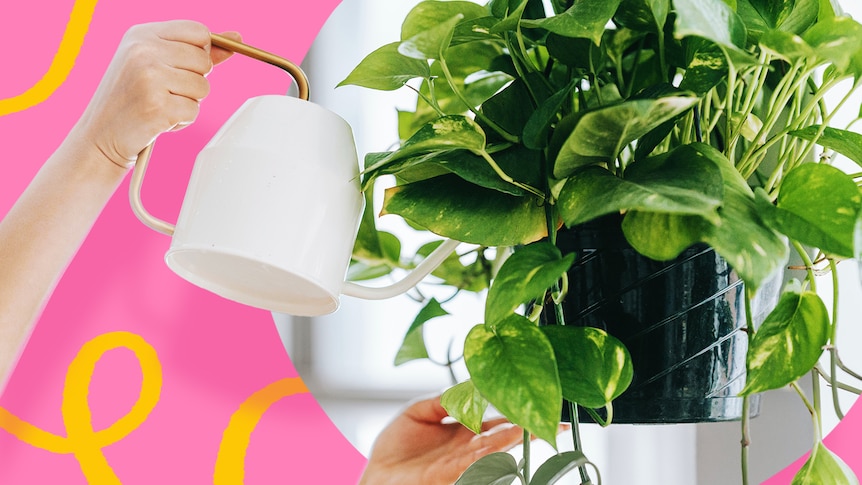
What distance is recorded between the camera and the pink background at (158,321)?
0.88 m

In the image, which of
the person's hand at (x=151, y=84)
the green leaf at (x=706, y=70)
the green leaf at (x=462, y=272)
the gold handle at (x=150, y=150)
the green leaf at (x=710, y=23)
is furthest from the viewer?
the green leaf at (x=462, y=272)

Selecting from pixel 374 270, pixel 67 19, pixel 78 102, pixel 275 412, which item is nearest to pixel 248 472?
pixel 275 412

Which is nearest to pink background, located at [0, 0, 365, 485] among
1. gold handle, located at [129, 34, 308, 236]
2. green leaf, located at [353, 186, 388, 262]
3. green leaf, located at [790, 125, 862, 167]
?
green leaf, located at [353, 186, 388, 262]

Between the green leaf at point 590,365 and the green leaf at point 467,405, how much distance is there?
13cm

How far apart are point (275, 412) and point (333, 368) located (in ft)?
0.32

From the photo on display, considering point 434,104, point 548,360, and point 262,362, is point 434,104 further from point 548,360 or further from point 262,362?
point 262,362

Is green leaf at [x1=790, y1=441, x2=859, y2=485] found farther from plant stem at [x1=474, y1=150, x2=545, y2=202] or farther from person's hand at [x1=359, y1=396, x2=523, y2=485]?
person's hand at [x1=359, y1=396, x2=523, y2=485]

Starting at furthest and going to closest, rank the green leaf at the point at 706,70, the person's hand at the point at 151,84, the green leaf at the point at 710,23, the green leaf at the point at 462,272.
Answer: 1. the green leaf at the point at 462,272
2. the person's hand at the point at 151,84
3. the green leaf at the point at 706,70
4. the green leaf at the point at 710,23

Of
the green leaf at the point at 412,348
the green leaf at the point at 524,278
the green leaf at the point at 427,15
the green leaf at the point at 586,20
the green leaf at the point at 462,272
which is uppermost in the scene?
the green leaf at the point at 427,15

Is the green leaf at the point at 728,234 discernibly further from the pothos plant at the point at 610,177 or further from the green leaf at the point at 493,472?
the green leaf at the point at 493,472

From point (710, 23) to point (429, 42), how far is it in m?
0.15

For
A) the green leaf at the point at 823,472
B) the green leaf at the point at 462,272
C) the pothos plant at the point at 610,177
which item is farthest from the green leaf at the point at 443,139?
the green leaf at the point at 462,272

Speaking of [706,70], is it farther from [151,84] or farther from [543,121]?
[151,84]

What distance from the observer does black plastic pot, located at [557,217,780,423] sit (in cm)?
46
